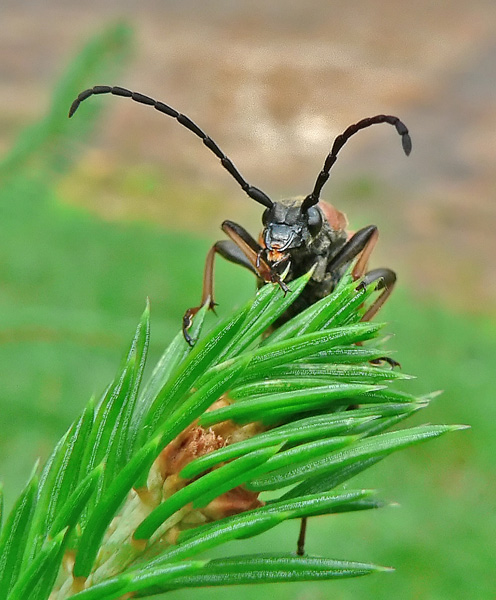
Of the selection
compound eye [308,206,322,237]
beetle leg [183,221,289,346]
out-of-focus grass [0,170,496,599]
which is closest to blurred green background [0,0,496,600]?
out-of-focus grass [0,170,496,599]

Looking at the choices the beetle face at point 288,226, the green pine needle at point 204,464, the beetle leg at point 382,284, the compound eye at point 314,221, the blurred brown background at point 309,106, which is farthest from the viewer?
the blurred brown background at point 309,106

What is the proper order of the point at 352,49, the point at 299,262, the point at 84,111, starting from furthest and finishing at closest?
the point at 352,49 → the point at 84,111 → the point at 299,262

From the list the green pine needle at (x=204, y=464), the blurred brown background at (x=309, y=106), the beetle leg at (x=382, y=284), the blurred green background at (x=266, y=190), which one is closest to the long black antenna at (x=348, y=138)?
the beetle leg at (x=382, y=284)

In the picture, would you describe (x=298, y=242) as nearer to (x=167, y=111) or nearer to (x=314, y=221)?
(x=314, y=221)

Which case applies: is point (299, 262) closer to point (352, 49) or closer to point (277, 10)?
point (352, 49)

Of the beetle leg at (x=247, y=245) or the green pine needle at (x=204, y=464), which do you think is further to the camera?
the beetle leg at (x=247, y=245)

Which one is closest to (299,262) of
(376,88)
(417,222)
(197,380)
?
(197,380)

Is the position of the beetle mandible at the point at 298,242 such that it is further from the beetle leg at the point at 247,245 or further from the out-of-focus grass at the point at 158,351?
the out-of-focus grass at the point at 158,351

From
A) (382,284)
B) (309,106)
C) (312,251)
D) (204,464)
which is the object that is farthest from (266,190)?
(204,464)
